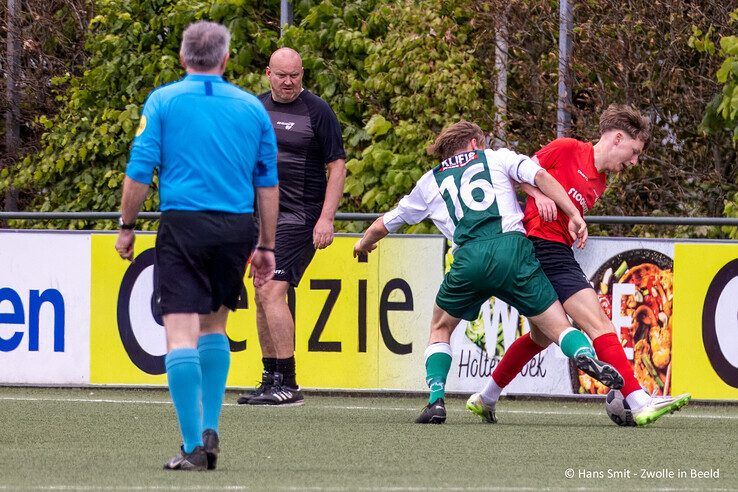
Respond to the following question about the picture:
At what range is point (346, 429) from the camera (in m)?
7.92

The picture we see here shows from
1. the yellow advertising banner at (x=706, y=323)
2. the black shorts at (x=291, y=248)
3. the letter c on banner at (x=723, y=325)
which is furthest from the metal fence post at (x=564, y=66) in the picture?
the black shorts at (x=291, y=248)

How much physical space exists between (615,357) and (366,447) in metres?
1.58

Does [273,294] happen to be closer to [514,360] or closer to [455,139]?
[514,360]

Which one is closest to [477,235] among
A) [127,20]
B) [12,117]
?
[127,20]

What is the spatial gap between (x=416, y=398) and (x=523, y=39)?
166 inches

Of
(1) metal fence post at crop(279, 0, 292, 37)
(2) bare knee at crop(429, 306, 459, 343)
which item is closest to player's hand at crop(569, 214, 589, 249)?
(2) bare knee at crop(429, 306, 459, 343)

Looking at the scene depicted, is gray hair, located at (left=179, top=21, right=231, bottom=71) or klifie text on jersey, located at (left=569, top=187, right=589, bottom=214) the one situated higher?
gray hair, located at (left=179, top=21, right=231, bottom=71)

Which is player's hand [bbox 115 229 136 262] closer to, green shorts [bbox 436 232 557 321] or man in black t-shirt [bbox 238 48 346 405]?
green shorts [bbox 436 232 557 321]

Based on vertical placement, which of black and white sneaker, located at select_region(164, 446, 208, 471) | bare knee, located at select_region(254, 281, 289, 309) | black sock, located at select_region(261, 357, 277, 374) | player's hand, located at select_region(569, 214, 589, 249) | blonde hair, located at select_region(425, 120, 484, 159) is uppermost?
blonde hair, located at select_region(425, 120, 484, 159)

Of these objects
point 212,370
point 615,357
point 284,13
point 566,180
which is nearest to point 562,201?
point 566,180

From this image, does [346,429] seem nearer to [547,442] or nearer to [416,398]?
[547,442]

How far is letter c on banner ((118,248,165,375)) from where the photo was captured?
10188mm

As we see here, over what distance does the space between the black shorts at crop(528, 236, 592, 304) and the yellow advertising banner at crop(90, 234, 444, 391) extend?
1894mm

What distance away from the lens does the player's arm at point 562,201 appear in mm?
7855
